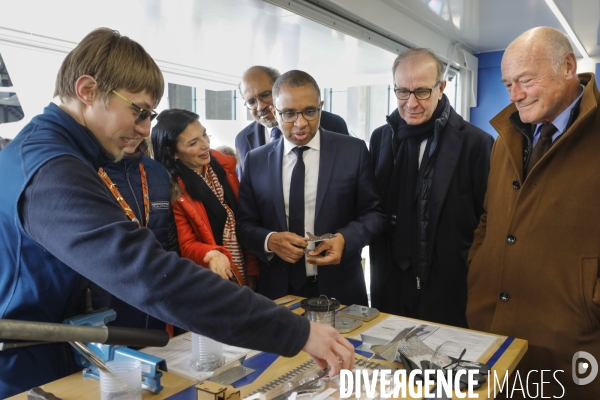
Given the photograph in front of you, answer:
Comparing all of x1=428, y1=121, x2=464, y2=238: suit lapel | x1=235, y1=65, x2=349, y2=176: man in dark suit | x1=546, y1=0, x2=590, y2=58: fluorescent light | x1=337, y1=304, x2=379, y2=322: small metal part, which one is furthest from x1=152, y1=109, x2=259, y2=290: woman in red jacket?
x1=546, y1=0, x2=590, y2=58: fluorescent light

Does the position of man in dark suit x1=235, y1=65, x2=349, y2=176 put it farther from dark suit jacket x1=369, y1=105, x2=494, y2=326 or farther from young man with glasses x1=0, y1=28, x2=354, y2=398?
young man with glasses x1=0, y1=28, x2=354, y2=398

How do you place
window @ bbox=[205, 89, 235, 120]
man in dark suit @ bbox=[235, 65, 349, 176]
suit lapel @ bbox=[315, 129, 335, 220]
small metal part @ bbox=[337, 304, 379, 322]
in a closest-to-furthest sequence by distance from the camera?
small metal part @ bbox=[337, 304, 379, 322], suit lapel @ bbox=[315, 129, 335, 220], man in dark suit @ bbox=[235, 65, 349, 176], window @ bbox=[205, 89, 235, 120]

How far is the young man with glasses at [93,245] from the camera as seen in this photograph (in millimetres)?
1023

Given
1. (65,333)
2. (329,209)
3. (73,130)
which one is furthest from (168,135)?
(65,333)

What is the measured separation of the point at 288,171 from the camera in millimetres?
2379

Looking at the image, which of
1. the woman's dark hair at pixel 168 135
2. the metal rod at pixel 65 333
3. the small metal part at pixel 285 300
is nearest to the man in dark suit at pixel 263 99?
the woman's dark hair at pixel 168 135

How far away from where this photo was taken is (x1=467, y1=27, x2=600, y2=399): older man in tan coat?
174cm

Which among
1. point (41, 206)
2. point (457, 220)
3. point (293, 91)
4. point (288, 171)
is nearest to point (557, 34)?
point (457, 220)

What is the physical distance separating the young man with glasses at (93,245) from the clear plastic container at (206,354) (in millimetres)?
312

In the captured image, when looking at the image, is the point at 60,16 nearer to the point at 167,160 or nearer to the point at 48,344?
the point at 167,160

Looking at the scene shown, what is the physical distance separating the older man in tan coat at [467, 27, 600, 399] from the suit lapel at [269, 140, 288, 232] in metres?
0.91

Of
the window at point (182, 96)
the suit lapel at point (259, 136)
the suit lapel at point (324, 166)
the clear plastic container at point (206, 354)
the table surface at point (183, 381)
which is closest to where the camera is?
the table surface at point (183, 381)

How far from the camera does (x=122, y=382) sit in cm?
120

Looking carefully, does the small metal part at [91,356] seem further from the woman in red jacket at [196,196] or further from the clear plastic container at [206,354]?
the woman in red jacket at [196,196]
